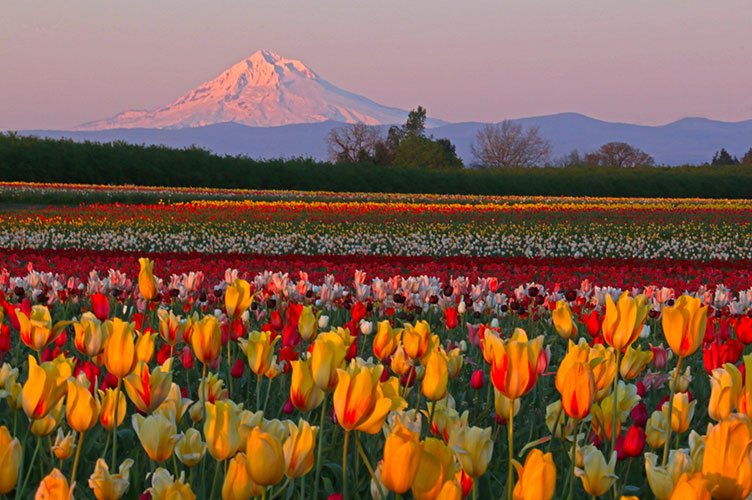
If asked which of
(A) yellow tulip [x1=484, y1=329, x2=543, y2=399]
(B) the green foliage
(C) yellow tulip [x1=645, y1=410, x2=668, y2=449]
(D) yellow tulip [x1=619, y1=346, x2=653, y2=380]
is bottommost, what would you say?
(C) yellow tulip [x1=645, y1=410, x2=668, y2=449]

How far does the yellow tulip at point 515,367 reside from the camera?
2.04 meters

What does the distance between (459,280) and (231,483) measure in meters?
5.68

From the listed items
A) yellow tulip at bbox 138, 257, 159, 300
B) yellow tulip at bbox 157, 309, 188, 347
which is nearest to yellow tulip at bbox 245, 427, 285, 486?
yellow tulip at bbox 157, 309, 188, 347

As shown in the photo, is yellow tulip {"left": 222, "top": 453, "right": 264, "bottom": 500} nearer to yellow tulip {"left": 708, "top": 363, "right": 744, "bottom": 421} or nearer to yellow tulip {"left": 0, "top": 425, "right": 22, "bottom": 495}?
yellow tulip {"left": 0, "top": 425, "right": 22, "bottom": 495}

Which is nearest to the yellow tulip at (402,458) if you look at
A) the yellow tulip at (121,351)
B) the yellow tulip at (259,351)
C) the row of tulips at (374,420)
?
the row of tulips at (374,420)

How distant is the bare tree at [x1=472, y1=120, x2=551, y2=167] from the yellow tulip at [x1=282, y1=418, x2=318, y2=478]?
96205mm

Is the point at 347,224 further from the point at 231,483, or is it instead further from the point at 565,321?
the point at 231,483

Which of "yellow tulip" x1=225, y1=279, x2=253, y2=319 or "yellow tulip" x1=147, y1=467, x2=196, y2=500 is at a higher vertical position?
"yellow tulip" x1=225, y1=279, x2=253, y2=319

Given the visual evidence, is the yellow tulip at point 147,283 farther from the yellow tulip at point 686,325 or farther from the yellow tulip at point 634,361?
the yellow tulip at point 686,325

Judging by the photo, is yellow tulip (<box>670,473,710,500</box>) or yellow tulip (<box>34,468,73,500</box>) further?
yellow tulip (<box>34,468,73,500</box>)

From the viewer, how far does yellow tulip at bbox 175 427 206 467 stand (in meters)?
2.27

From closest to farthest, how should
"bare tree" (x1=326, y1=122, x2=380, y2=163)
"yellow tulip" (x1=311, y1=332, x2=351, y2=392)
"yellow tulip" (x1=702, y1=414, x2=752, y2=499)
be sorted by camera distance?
1. "yellow tulip" (x1=702, y1=414, x2=752, y2=499)
2. "yellow tulip" (x1=311, y1=332, x2=351, y2=392)
3. "bare tree" (x1=326, y1=122, x2=380, y2=163)

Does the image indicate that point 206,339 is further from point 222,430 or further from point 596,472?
point 596,472

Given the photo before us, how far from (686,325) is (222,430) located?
4.42 ft
